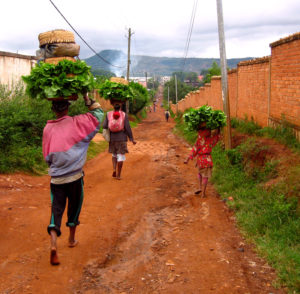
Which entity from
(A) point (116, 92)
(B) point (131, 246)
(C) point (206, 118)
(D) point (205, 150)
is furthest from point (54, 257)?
(A) point (116, 92)

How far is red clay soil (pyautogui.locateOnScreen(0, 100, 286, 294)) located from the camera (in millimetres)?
4082

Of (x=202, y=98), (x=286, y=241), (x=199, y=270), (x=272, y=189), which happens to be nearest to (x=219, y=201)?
(x=272, y=189)

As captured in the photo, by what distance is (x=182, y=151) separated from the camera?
1450cm

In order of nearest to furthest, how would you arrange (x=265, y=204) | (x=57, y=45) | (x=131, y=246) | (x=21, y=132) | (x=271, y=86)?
(x=131, y=246)
(x=265, y=204)
(x=271, y=86)
(x=21, y=132)
(x=57, y=45)

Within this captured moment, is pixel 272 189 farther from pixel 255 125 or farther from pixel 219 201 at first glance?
pixel 255 125

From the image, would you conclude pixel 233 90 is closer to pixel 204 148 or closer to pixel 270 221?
pixel 204 148

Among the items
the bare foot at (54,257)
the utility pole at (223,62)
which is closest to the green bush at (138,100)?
the utility pole at (223,62)

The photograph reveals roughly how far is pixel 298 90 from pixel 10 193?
6.10 metres

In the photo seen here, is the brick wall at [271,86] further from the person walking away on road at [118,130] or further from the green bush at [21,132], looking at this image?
the green bush at [21,132]

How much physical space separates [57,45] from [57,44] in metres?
0.04

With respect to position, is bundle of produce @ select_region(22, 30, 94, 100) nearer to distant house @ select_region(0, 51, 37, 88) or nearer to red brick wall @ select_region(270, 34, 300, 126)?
red brick wall @ select_region(270, 34, 300, 126)

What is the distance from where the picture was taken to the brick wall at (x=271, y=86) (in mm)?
8250

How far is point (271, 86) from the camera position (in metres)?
9.95

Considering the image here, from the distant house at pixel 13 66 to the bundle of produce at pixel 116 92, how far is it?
4.14m
